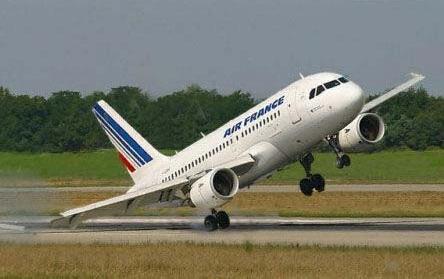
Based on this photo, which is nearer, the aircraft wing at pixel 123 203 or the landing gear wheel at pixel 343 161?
the landing gear wheel at pixel 343 161

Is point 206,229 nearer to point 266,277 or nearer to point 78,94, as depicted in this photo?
point 266,277

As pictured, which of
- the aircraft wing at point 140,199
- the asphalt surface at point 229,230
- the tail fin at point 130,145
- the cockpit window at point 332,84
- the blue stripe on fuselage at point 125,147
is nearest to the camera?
the asphalt surface at point 229,230

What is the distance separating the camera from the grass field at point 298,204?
176 ft

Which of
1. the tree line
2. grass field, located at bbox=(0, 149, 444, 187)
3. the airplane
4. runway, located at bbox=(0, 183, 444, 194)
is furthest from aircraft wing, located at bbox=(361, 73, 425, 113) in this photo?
the tree line

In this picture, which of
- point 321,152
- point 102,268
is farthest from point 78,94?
point 102,268

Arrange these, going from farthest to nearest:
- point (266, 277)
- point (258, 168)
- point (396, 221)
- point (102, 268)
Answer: point (396, 221)
point (258, 168)
point (102, 268)
point (266, 277)

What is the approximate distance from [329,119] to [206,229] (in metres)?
7.66

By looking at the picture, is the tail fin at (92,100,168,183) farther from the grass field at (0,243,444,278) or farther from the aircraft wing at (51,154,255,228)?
the grass field at (0,243,444,278)

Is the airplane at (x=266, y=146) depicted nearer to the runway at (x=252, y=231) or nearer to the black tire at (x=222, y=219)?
the black tire at (x=222, y=219)

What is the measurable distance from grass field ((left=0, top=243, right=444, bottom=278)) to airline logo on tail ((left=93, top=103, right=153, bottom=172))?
1504 cm

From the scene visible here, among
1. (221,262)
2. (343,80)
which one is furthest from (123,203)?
(221,262)

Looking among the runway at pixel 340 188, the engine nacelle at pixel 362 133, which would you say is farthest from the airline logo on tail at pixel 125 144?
the runway at pixel 340 188

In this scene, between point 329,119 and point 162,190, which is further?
point 162,190

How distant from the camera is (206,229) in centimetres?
4816
